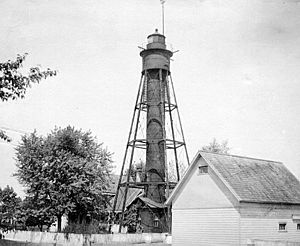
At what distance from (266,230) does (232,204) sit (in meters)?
3.05

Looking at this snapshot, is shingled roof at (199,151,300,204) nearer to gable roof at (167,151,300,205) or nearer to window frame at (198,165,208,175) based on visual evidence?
gable roof at (167,151,300,205)

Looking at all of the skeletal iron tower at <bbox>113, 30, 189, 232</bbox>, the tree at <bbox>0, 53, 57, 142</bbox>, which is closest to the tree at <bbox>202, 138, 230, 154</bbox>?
the skeletal iron tower at <bbox>113, 30, 189, 232</bbox>

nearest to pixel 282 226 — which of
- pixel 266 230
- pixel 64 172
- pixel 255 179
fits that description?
pixel 266 230

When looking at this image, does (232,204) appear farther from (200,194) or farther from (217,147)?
(217,147)

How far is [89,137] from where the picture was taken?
135 ft

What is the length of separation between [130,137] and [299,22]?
28.7m

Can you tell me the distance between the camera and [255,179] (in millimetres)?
29797

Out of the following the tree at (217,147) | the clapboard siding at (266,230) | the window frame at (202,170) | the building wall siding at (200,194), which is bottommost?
the clapboard siding at (266,230)

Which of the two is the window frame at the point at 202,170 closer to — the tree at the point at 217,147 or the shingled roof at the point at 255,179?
the shingled roof at the point at 255,179

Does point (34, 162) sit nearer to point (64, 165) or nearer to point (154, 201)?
point (64, 165)

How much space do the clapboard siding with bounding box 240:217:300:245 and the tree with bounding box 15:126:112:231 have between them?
16705mm

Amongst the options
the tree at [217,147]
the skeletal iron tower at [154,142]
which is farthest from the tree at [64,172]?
the tree at [217,147]

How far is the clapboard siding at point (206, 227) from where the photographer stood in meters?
26.4

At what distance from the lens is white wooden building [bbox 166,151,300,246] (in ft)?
87.0
